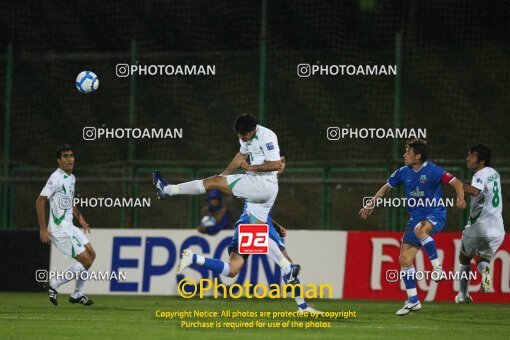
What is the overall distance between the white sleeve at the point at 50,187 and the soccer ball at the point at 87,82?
2.26 meters

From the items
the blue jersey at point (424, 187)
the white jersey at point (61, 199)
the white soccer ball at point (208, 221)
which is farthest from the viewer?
the white soccer ball at point (208, 221)

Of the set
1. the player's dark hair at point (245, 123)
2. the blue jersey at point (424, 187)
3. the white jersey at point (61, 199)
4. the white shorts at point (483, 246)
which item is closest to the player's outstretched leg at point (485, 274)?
the white shorts at point (483, 246)

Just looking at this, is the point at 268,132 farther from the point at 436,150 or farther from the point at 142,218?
the point at 436,150

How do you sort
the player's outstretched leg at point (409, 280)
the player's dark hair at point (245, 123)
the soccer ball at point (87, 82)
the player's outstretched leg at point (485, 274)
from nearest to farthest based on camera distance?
1. the player's dark hair at point (245, 123)
2. the player's outstretched leg at point (409, 280)
3. the player's outstretched leg at point (485, 274)
4. the soccer ball at point (87, 82)

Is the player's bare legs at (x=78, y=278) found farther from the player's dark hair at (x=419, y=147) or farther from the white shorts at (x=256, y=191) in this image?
the player's dark hair at (x=419, y=147)

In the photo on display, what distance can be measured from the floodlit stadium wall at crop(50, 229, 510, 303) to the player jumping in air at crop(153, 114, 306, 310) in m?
3.48

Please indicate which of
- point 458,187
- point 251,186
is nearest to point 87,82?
point 251,186

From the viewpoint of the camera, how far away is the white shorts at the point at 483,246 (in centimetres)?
1495

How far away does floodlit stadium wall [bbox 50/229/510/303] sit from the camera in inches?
653

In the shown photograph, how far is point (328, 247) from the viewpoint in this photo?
16969mm

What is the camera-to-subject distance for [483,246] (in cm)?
1496

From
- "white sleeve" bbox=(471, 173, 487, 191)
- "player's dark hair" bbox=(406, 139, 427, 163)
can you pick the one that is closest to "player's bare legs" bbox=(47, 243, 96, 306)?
"player's dark hair" bbox=(406, 139, 427, 163)

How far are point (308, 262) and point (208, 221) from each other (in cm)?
179

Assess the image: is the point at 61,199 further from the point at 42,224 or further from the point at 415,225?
the point at 415,225
